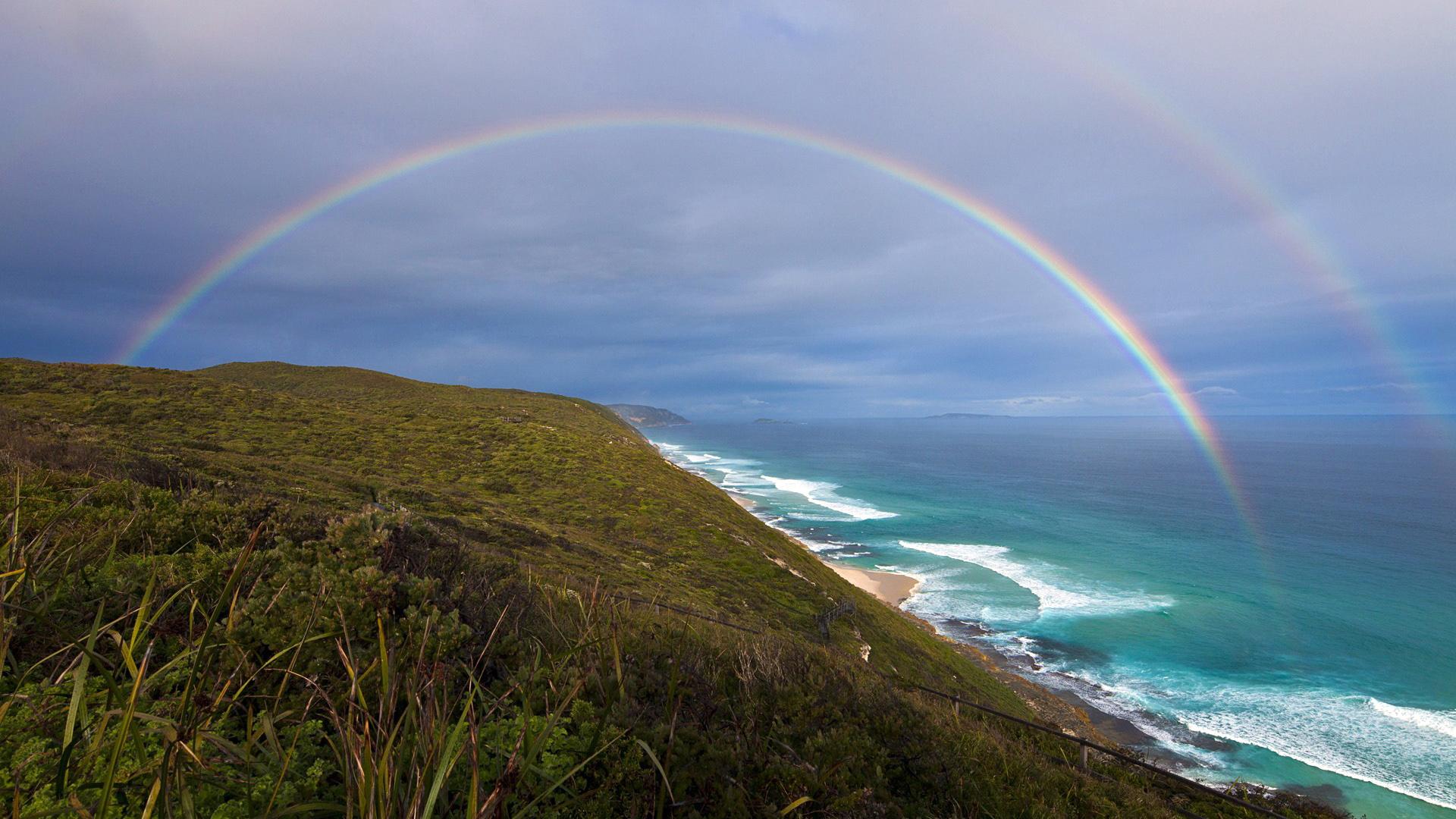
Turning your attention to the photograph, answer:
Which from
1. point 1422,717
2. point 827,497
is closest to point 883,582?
point 1422,717

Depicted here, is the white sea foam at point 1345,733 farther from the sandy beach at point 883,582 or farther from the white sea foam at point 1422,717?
the sandy beach at point 883,582

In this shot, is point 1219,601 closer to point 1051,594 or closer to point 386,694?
point 1051,594

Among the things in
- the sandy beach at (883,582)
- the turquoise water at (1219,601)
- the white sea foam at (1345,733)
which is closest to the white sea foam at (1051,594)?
the turquoise water at (1219,601)

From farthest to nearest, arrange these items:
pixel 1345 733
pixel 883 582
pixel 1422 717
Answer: pixel 883 582
pixel 1422 717
pixel 1345 733

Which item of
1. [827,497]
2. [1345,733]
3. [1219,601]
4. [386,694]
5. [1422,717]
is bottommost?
[1345,733]

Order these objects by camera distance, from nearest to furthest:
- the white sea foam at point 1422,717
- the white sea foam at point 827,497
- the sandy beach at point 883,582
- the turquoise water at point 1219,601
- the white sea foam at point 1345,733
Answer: the white sea foam at point 1345,733, the turquoise water at point 1219,601, the white sea foam at point 1422,717, the sandy beach at point 883,582, the white sea foam at point 827,497
